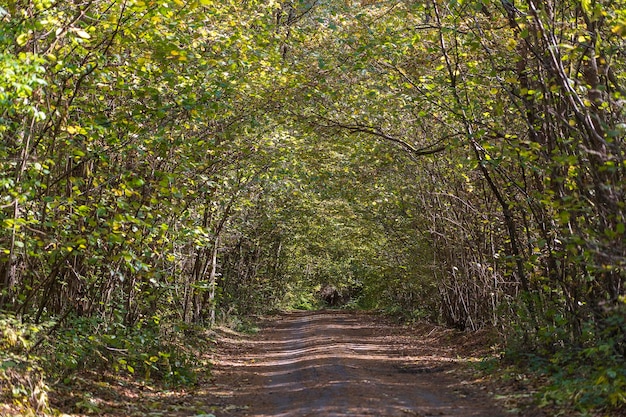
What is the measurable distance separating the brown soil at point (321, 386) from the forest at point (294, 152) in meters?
0.57

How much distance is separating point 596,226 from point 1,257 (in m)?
8.23

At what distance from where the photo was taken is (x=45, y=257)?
11148 mm

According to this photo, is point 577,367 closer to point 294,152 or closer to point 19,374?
point 19,374

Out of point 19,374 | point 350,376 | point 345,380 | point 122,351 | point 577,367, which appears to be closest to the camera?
point 19,374

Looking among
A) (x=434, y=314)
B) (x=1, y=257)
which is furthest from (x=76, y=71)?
(x=434, y=314)

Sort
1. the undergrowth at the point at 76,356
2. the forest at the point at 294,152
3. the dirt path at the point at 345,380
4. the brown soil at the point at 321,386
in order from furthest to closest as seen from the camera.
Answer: the dirt path at the point at 345,380 → the brown soil at the point at 321,386 → the forest at the point at 294,152 → the undergrowth at the point at 76,356

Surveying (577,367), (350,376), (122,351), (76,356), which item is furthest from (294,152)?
(577,367)

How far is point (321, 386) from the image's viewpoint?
39.0 ft

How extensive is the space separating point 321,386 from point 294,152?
778 cm

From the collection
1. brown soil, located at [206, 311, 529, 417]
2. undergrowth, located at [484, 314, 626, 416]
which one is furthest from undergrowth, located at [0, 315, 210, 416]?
undergrowth, located at [484, 314, 626, 416]

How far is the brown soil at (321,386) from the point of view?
9.81 metres

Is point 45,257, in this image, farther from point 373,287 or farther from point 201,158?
point 373,287

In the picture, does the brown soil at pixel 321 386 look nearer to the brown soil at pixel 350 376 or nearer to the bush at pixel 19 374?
the brown soil at pixel 350 376

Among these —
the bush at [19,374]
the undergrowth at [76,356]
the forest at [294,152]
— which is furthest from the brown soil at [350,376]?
the bush at [19,374]
